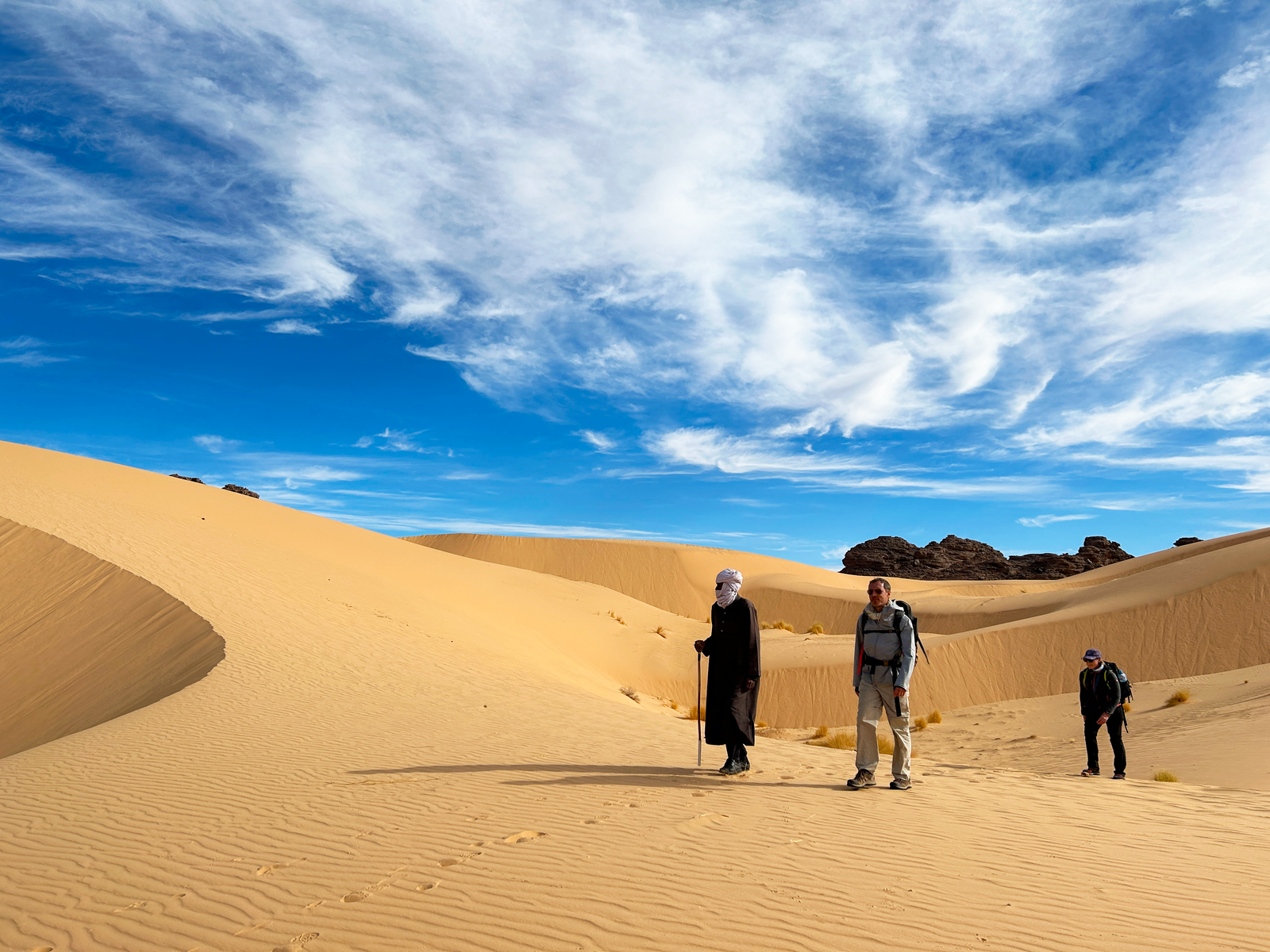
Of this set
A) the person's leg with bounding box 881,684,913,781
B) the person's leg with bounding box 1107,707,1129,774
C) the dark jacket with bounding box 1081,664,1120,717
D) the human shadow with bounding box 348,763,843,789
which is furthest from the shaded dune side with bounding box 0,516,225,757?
the person's leg with bounding box 1107,707,1129,774

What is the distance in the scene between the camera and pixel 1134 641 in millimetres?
22203

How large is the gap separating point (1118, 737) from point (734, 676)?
6194mm

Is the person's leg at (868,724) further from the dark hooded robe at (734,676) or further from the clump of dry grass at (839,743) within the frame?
the clump of dry grass at (839,743)

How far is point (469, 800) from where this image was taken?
6.46 metres

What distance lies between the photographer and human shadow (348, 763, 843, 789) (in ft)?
23.4

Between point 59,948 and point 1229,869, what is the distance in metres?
6.97

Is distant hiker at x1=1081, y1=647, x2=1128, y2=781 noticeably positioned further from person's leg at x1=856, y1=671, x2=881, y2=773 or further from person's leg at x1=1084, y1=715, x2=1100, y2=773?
person's leg at x1=856, y1=671, x2=881, y2=773

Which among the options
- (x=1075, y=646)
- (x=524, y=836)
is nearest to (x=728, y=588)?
(x=524, y=836)

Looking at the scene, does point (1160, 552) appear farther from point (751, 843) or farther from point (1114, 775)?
point (751, 843)

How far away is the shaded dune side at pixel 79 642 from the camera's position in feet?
38.8

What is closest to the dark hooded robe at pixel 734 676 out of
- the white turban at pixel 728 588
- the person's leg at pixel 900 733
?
the white turban at pixel 728 588

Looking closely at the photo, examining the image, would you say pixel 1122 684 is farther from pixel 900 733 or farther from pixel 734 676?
pixel 734 676

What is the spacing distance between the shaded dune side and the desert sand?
0.07 meters

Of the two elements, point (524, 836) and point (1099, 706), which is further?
point (1099, 706)
